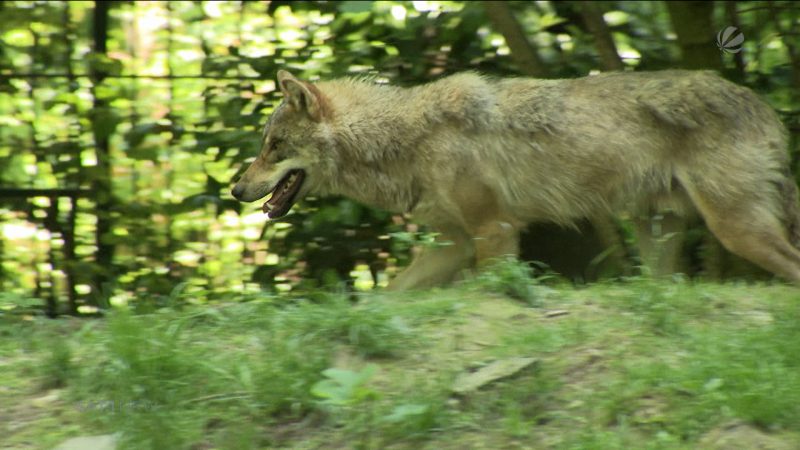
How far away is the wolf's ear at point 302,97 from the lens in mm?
6957

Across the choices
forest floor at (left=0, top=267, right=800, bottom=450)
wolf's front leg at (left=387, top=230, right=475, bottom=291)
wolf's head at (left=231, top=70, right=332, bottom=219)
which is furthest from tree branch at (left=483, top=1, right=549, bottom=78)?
forest floor at (left=0, top=267, right=800, bottom=450)

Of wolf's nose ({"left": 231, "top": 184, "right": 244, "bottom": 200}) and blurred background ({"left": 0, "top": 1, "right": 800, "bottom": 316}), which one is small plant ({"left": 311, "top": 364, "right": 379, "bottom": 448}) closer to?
wolf's nose ({"left": 231, "top": 184, "right": 244, "bottom": 200})

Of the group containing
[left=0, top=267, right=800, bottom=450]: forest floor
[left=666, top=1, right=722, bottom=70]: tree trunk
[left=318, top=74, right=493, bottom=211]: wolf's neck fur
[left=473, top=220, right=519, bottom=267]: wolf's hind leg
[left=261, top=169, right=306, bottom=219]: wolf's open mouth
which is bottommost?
[left=0, top=267, right=800, bottom=450]: forest floor

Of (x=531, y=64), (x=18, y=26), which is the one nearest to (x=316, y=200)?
(x=531, y=64)

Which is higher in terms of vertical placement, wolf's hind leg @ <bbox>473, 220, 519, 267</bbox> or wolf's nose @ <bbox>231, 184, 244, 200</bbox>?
wolf's nose @ <bbox>231, 184, 244, 200</bbox>

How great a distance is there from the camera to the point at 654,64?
8312mm

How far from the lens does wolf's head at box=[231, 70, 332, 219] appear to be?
703 cm

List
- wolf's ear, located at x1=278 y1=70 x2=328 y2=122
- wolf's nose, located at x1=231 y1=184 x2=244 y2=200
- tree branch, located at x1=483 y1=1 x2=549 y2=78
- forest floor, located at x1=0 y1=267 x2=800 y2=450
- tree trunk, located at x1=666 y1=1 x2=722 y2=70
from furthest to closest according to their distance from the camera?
tree branch, located at x1=483 y1=1 x2=549 y2=78 < tree trunk, located at x1=666 y1=1 x2=722 y2=70 < wolf's nose, located at x1=231 y1=184 x2=244 y2=200 < wolf's ear, located at x1=278 y1=70 x2=328 y2=122 < forest floor, located at x1=0 y1=267 x2=800 y2=450

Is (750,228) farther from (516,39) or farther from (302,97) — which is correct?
(302,97)

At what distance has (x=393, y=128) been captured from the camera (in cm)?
691

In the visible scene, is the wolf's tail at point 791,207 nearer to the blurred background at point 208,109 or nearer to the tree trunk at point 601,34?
the blurred background at point 208,109

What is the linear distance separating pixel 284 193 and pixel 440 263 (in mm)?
1112

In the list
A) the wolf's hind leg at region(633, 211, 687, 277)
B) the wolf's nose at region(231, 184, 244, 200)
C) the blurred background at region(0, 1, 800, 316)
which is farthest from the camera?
the blurred background at region(0, 1, 800, 316)

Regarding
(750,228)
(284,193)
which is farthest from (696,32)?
(284,193)
